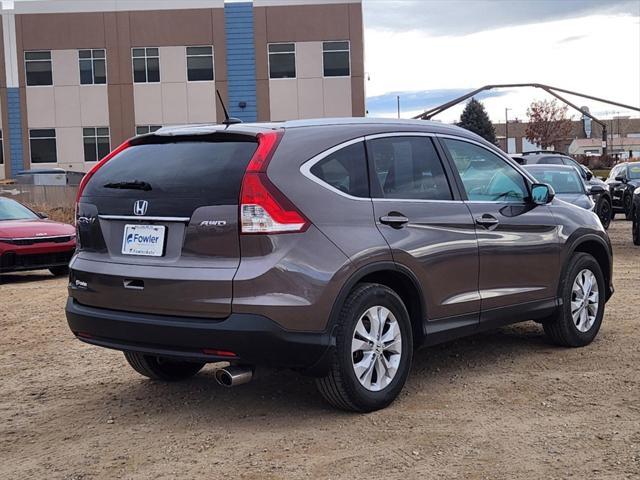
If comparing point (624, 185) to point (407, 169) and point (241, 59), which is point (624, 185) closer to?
point (407, 169)

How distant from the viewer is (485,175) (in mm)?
6277

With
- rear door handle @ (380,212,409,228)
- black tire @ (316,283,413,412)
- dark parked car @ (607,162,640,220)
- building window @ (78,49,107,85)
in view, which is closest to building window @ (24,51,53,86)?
building window @ (78,49,107,85)

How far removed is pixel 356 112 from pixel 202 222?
116ft

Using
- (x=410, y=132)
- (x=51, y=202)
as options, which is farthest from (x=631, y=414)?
(x=51, y=202)

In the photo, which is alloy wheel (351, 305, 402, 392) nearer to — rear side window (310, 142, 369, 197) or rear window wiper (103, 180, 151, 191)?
rear side window (310, 142, 369, 197)

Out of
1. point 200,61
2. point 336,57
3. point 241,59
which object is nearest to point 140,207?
point 336,57

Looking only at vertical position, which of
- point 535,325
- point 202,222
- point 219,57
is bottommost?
point 535,325

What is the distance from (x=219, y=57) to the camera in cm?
4012

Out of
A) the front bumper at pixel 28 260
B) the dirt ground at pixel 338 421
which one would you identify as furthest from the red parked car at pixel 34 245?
the dirt ground at pixel 338 421

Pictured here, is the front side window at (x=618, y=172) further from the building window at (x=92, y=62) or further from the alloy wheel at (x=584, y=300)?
the building window at (x=92, y=62)

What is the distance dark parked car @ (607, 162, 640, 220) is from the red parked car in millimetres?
14439

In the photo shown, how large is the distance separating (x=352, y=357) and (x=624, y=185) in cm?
1862

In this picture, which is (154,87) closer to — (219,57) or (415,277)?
(219,57)

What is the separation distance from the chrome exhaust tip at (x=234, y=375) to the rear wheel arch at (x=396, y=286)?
55cm
